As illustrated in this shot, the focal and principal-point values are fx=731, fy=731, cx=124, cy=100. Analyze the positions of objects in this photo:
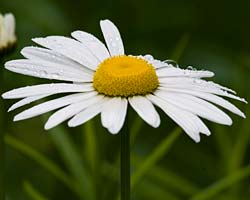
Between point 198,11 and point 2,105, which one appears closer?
point 2,105

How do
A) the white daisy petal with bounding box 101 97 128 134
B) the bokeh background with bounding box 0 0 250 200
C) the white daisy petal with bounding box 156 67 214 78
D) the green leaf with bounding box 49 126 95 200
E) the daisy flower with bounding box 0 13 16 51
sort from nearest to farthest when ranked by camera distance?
the white daisy petal with bounding box 101 97 128 134 < the white daisy petal with bounding box 156 67 214 78 < the daisy flower with bounding box 0 13 16 51 < the green leaf with bounding box 49 126 95 200 < the bokeh background with bounding box 0 0 250 200

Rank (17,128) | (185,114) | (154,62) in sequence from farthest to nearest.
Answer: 1. (17,128)
2. (154,62)
3. (185,114)

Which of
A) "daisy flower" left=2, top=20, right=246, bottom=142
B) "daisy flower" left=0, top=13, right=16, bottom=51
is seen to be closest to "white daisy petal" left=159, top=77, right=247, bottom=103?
"daisy flower" left=2, top=20, right=246, bottom=142

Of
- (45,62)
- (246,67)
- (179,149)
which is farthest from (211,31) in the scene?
(45,62)

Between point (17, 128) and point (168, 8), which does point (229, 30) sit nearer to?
point (168, 8)

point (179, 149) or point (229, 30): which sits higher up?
point (229, 30)

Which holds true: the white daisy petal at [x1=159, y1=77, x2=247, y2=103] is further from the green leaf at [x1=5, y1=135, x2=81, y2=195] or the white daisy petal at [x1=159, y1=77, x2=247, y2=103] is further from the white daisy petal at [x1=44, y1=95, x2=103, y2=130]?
the green leaf at [x1=5, y1=135, x2=81, y2=195]

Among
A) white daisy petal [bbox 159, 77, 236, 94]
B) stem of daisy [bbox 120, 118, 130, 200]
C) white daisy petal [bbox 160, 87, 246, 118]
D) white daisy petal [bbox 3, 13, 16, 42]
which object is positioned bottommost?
stem of daisy [bbox 120, 118, 130, 200]

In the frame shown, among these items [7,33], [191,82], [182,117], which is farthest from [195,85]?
[7,33]
